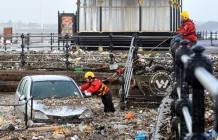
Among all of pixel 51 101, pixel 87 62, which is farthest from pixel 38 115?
pixel 87 62

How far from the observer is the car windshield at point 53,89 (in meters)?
12.8

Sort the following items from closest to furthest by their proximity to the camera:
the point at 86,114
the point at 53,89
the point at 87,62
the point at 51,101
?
the point at 86,114, the point at 51,101, the point at 53,89, the point at 87,62

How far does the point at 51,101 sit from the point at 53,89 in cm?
99

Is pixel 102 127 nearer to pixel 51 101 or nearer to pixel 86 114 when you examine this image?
pixel 86 114

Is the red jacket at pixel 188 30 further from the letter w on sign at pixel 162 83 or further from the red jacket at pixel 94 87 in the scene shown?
the red jacket at pixel 94 87

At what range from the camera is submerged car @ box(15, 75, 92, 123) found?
1128 centimetres

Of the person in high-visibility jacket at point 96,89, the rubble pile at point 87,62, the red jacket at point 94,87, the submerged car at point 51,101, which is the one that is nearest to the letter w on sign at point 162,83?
the rubble pile at point 87,62

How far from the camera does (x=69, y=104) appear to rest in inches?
464

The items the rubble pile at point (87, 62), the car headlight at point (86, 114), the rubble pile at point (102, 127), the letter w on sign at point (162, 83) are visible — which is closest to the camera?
the rubble pile at point (102, 127)

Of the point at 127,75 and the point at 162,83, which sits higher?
the point at 127,75

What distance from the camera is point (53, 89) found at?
13.0 m

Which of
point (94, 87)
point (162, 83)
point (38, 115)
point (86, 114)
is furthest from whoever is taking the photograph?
point (162, 83)

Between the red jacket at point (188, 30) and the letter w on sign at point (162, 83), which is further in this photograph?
the letter w on sign at point (162, 83)

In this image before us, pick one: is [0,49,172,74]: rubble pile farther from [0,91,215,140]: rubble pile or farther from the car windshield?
[0,91,215,140]: rubble pile
